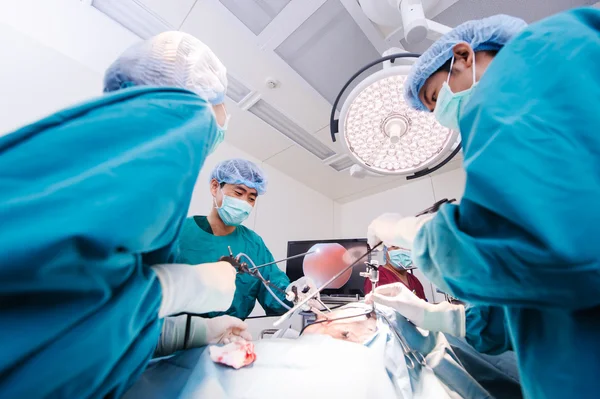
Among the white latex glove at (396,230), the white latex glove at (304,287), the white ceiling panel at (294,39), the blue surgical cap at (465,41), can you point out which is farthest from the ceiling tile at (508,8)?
the white latex glove at (304,287)

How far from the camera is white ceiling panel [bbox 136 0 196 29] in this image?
143cm

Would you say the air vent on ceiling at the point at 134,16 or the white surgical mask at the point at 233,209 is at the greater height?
the air vent on ceiling at the point at 134,16

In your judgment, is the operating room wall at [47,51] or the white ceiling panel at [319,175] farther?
the white ceiling panel at [319,175]

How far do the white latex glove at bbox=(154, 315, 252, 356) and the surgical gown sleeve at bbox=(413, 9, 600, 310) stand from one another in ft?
2.38

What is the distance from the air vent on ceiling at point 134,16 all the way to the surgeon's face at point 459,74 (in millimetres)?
1612

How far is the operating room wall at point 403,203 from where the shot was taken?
287cm

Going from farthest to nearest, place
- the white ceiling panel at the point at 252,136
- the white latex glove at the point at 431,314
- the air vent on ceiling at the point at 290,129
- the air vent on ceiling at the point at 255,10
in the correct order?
the white ceiling panel at the point at 252,136, the air vent on ceiling at the point at 290,129, the air vent on ceiling at the point at 255,10, the white latex glove at the point at 431,314

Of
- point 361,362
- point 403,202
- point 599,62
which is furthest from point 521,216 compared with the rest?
point 403,202

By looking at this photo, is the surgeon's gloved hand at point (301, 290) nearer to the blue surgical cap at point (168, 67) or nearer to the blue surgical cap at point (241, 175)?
the blue surgical cap at point (241, 175)

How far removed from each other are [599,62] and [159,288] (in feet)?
2.80

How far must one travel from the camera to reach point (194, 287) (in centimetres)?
58

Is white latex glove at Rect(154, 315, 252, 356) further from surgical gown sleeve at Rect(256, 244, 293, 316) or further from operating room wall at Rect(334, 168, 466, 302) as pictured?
operating room wall at Rect(334, 168, 466, 302)

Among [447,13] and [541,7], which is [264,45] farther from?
[541,7]

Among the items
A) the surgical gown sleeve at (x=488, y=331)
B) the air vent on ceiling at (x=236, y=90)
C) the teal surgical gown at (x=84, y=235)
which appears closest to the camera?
the teal surgical gown at (x=84, y=235)
